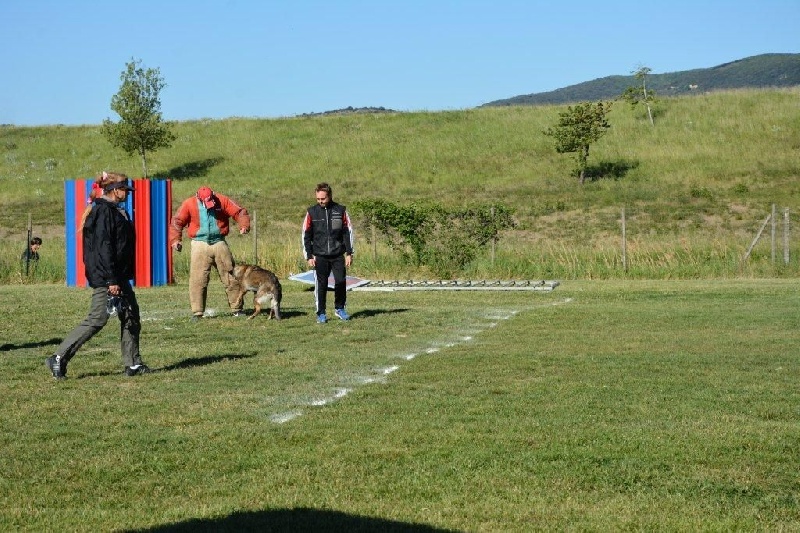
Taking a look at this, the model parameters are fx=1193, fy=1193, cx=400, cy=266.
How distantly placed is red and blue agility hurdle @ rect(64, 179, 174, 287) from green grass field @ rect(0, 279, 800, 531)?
10427 millimetres

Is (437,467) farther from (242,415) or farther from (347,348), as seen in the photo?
(347,348)

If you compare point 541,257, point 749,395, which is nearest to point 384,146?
point 541,257

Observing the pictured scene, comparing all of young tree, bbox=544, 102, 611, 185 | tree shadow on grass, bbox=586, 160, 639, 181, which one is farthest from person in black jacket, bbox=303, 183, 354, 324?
tree shadow on grass, bbox=586, 160, 639, 181

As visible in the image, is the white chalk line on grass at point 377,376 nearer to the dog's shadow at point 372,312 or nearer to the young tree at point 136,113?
the dog's shadow at point 372,312

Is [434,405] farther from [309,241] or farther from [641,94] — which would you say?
[641,94]

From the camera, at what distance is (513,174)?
59.2 meters

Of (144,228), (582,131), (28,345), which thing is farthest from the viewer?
(582,131)

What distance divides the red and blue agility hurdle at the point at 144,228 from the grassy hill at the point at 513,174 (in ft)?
7.18

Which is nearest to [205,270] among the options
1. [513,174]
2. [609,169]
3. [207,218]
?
[207,218]

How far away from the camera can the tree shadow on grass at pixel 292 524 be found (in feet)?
18.3

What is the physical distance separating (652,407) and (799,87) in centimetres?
7254

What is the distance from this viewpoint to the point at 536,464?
6941 mm

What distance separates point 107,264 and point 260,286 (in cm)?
607

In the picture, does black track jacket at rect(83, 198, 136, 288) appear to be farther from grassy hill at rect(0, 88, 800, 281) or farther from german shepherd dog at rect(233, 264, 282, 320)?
grassy hill at rect(0, 88, 800, 281)
